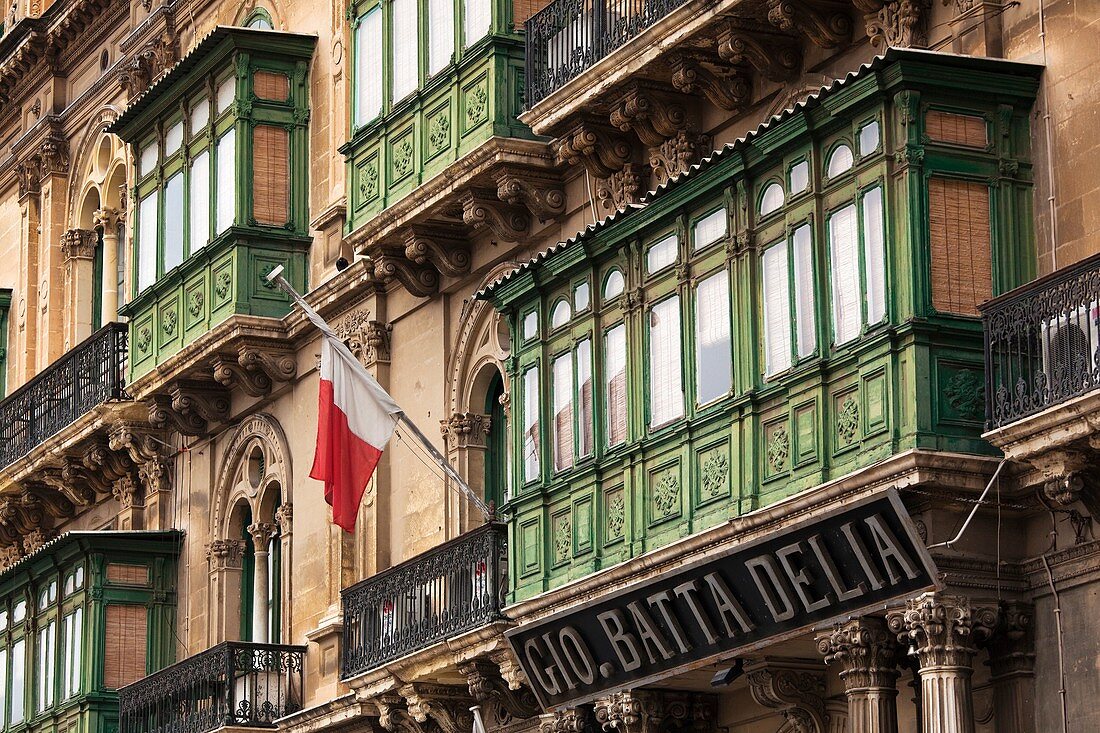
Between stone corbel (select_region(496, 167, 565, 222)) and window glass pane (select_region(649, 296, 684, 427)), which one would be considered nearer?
window glass pane (select_region(649, 296, 684, 427))

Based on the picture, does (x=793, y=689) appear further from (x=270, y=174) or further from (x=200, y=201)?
(x=200, y=201)

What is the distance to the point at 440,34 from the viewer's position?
30781 millimetres

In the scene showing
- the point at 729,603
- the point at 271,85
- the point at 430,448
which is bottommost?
the point at 729,603

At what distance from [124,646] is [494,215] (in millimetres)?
11046

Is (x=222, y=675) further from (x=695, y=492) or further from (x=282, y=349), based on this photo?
(x=695, y=492)

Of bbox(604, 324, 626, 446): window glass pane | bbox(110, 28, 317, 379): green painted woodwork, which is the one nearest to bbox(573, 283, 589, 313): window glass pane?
bbox(604, 324, 626, 446): window glass pane

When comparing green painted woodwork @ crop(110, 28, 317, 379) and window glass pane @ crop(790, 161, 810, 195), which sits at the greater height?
green painted woodwork @ crop(110, 28, 317, 379)

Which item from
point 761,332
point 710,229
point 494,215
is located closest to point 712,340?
point 761,332

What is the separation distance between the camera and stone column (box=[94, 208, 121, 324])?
42188mm

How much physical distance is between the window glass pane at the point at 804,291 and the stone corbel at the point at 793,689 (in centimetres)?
299

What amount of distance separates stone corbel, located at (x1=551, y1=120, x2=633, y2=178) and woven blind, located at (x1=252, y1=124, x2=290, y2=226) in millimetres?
7687

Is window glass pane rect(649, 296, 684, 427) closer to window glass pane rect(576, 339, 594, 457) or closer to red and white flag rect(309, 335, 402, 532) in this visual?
window glass pane rect(576, 339, 594, 457)

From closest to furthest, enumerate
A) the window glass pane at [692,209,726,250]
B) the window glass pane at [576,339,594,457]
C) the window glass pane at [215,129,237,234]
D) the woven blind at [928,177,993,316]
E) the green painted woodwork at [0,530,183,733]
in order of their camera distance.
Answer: the woven blind at [928,177,993,316] < the window glass pane at [692,209,726,250] < the window glass pane at [576,339,594,457] < the window glass pane at [215,129,237,234] < the green painted woodwork at [0,530,183,733]

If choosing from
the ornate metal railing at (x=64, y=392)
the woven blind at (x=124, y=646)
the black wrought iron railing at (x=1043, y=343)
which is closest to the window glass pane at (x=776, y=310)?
the black wrought iron railing at (x=1043, y=343)
